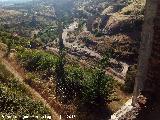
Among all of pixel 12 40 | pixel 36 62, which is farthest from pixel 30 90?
pixel 12 40

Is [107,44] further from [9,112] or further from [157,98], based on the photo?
[157,98]

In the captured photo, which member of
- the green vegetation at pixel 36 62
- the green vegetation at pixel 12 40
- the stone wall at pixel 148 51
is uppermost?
the stone wall at pixel 148 51

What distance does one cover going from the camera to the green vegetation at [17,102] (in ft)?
68.9

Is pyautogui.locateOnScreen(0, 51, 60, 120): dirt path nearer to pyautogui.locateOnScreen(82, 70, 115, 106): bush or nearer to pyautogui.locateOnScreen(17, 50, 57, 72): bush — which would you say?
pyautogui.locateOnScreen(17, 50, 57, 72): bush

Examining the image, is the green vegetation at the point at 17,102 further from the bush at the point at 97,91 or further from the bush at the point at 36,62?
the bush at the point at 36,62

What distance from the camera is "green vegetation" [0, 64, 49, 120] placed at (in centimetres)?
2099

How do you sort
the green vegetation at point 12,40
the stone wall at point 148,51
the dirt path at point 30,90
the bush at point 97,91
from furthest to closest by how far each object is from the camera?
1. the green vegetation at point 12,40
2. the bush at point 97,91
3. the dirt path at point 30,90
4. the stone wall at point 148,51

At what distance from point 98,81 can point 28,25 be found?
9494 cm

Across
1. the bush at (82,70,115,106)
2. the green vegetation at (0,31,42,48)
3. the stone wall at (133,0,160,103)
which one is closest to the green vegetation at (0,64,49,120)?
the bush at (82,70,115,106)

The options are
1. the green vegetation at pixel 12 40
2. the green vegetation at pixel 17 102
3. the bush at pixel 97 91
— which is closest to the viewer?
the green vegetation at pixel 17 102

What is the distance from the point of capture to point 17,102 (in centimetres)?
2205

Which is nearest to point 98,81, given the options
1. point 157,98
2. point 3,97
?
point 3,97

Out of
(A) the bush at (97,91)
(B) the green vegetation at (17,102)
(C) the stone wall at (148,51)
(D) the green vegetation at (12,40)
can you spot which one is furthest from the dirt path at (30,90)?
(C) the stone wall at (148,51)

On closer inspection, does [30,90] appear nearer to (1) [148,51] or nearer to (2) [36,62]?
(2) [36,62]
